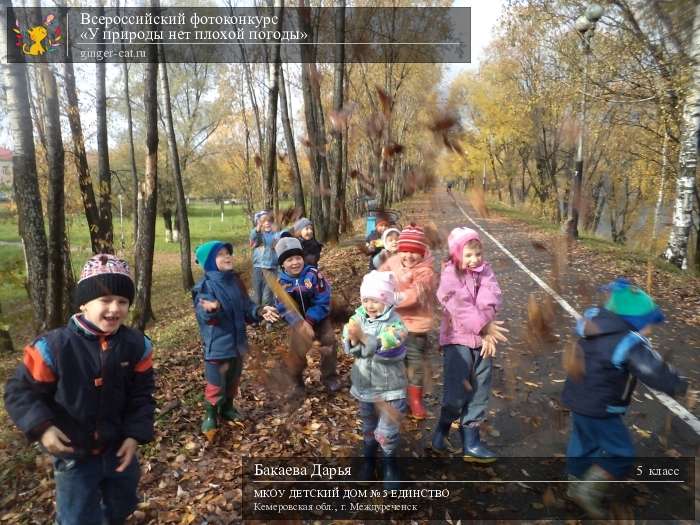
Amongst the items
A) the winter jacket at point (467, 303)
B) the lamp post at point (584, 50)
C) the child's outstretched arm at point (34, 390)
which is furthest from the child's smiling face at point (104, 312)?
the lamp post at point (584, 50)

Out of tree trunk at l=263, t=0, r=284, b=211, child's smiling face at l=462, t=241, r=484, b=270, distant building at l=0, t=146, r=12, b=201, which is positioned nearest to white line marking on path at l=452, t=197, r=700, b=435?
child's smiling face at l=462, t=241, r=484, b=270

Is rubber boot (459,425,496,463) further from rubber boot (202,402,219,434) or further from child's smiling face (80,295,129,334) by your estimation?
child's smiling face (80,295,129,334)

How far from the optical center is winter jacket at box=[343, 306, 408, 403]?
3102 millimetres

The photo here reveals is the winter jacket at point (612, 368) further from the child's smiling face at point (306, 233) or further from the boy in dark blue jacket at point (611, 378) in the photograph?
the child's smiling face at point (306, 233)

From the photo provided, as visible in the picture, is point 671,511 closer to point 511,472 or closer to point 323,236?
point 511,472

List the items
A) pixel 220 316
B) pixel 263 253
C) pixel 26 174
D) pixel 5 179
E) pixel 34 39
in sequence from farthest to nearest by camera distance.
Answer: pixel 5 179 < pixel 263 253 < pixel 34 39 < pixel 26 174 < pixel 220 316

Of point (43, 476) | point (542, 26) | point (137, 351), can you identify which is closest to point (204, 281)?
point (137, 351)

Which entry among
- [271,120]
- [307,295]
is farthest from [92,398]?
[271,120]

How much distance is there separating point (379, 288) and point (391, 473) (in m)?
1.38

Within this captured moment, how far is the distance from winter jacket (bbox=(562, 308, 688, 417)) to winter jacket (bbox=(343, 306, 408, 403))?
3.81 ft

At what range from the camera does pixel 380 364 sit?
3148 millimetres

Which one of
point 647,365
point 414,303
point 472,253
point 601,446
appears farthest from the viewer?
point 414,303

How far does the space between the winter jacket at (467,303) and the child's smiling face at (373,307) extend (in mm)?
723

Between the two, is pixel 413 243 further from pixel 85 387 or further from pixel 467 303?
pixel 85 387
